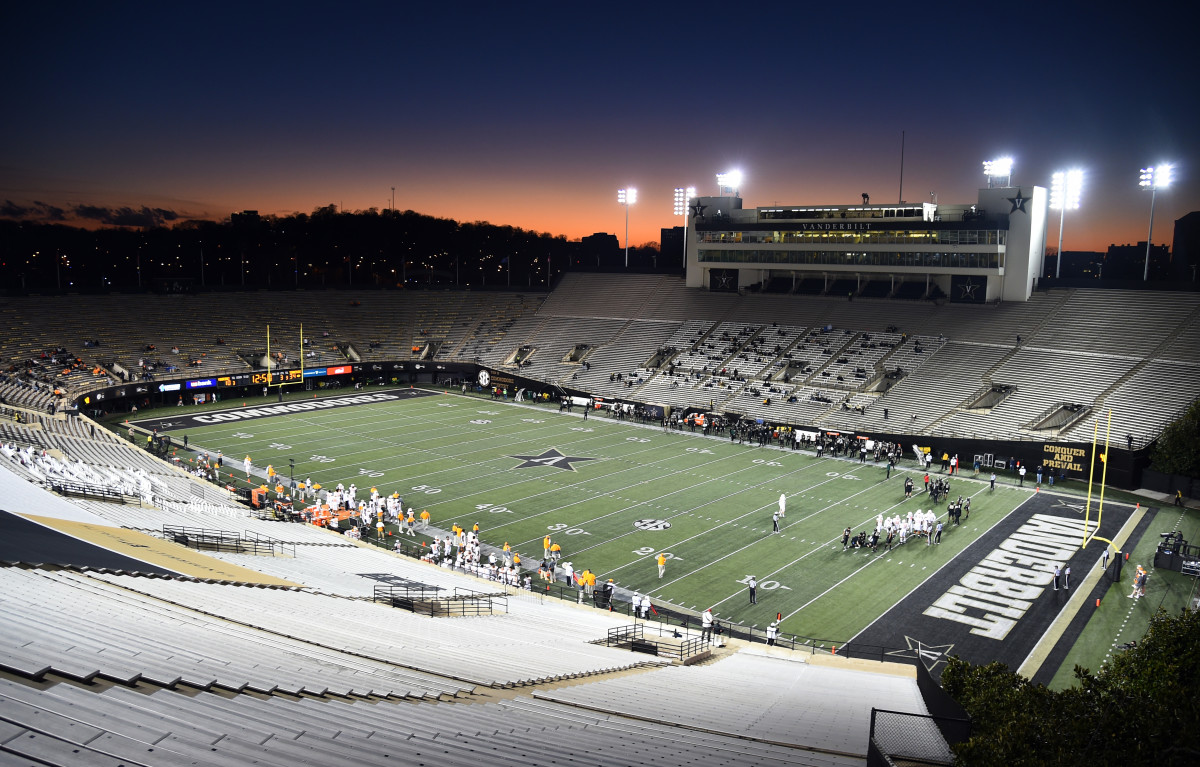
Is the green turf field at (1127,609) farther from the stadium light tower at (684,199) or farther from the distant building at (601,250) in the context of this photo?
the distant building at (601,250)

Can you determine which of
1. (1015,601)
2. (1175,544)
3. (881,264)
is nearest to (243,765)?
(1015,601)

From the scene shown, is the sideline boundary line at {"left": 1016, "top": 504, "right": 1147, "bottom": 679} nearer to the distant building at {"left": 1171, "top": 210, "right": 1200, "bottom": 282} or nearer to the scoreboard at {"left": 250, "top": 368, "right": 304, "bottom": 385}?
the distant building at {"left": 1171, "top": 210, "right": 1200, "bottom": 282}

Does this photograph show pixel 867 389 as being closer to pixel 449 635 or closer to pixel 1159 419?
pixel 1159 419

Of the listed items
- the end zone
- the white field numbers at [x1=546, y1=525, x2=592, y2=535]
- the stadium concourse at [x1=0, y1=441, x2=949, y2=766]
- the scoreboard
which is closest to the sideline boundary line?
the end zone

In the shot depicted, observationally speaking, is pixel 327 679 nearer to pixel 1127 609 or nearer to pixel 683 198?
pixel 1127 609

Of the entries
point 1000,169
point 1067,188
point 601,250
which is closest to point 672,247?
point 601,250

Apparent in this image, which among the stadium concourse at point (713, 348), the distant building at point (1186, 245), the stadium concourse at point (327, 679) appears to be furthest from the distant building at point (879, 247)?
the stadium concourse at point (327, 679)

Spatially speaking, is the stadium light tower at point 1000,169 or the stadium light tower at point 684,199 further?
the stadium light tower at point 684,199
